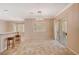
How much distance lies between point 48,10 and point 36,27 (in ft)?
3.15

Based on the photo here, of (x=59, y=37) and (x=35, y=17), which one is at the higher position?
(x=35, y=17)

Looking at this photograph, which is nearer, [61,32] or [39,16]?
[39,16]

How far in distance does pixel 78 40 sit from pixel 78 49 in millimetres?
319

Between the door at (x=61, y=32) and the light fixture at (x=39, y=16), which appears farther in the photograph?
the door at (x=61, y=32)

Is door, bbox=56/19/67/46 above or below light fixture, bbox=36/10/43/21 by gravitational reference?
below

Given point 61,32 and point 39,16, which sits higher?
point 39,16

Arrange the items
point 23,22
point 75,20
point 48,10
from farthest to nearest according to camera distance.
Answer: point 48,10
point 23,22
point 75,20

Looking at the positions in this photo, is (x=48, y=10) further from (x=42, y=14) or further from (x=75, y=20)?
(x=75, y=20)

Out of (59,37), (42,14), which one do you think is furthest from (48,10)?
(59,37)

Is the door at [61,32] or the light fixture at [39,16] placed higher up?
the light fixture at [39,16]

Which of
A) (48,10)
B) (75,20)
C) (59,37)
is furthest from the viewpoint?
(59,37)

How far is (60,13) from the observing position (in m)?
6.37

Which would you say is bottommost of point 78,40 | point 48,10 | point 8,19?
point 78,40
